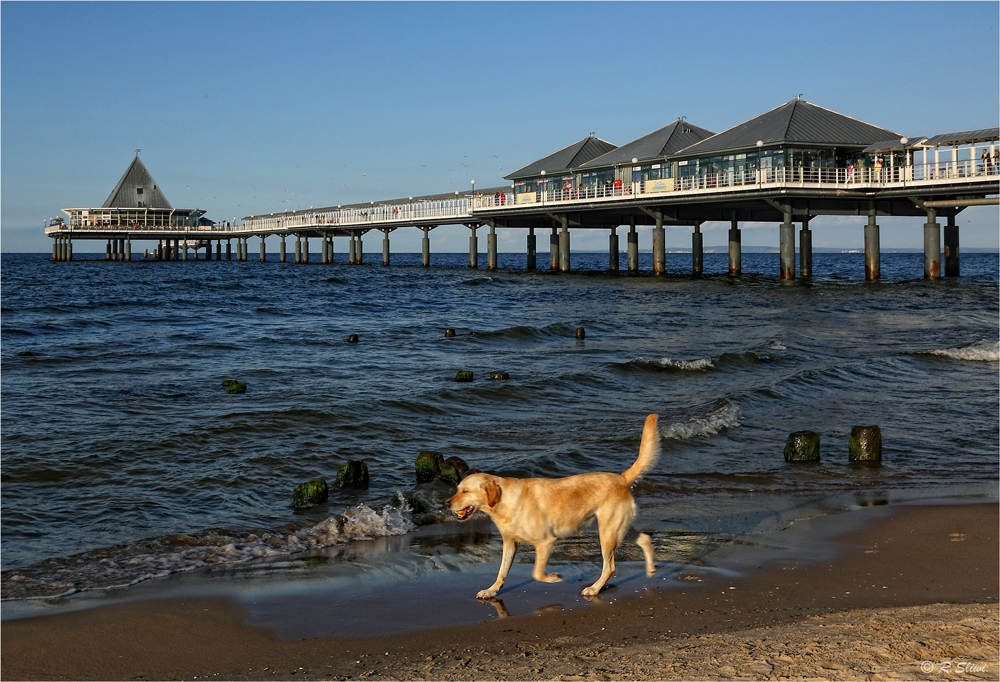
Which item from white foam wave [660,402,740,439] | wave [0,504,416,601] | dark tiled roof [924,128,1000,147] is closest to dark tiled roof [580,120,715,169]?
dark tiled roof [924,128,1000,147]

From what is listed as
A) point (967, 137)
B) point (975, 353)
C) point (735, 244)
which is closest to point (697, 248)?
point (735, 244)

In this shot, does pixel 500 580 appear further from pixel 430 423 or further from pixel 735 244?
pixel 735 244

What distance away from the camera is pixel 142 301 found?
35.8 metres

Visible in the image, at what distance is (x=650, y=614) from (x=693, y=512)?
2.97 meters

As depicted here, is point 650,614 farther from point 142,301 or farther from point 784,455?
point 142,301

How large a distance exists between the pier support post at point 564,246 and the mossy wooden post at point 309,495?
48.2 meters

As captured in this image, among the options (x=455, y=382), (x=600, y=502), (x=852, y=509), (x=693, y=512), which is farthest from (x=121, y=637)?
(x=455, y=382)

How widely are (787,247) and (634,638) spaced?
4034cm

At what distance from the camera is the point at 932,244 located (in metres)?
41.2

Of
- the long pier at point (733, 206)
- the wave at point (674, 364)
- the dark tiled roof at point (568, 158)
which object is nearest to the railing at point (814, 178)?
the long pier at point (733, 206)

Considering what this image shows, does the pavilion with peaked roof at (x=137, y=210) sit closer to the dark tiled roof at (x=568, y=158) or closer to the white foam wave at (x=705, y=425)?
the dark tiled roof at (x=568, y=158)

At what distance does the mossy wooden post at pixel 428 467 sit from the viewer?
935 centimetres

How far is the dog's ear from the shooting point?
5593mm

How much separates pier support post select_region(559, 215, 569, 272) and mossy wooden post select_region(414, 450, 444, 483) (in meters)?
47.3
